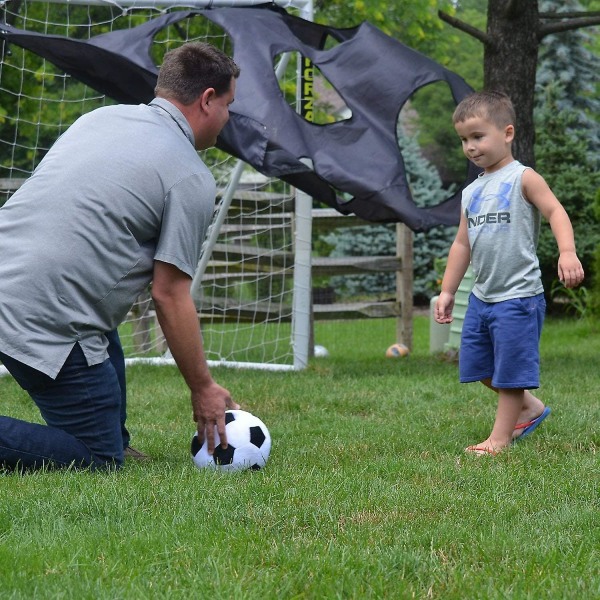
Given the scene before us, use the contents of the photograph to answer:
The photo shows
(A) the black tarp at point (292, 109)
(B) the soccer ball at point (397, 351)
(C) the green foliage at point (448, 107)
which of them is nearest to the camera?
(A) the black tarp at point (292, 109)

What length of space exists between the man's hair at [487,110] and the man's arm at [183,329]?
5.20 feet

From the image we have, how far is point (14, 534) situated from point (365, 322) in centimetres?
1188

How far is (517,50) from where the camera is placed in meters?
8.77

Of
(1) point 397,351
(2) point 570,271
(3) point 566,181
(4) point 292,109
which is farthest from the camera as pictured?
(3) point 566,181

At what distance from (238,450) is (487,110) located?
1885 mm

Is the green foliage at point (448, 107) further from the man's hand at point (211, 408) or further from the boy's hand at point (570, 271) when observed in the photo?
the man's hand at point (211, 408)

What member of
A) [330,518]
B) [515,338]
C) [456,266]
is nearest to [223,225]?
[456,266]

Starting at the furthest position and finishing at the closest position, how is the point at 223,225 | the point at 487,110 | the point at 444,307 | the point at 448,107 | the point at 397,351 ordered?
1. the point at 448,107
2. the point at 223,225
3. the point at 397,351
4. the point at 444,307
5. the point at 487,110

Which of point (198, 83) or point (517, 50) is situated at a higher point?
point (517, 50)

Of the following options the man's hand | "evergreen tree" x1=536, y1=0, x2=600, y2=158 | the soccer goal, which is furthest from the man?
"evergreen tree" x1=536, y1=0, x2=600, y2=158

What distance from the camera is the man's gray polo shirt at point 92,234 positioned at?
12.8ft

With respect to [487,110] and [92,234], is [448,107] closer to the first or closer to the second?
[487,110]

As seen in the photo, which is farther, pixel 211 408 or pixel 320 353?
pixel 320 353

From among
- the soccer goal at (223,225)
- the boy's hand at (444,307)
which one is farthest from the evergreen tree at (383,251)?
the boy's hand at (444,307)
